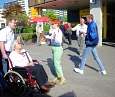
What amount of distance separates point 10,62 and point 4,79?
0.47 metres

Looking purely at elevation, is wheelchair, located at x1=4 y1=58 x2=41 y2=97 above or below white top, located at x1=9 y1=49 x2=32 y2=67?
below

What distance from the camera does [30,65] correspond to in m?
→ 4.80

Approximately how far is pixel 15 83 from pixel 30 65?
0.59m

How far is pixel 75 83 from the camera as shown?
5.30 metres

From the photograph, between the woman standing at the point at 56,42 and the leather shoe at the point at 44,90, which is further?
the woman standing at the point at 56,42

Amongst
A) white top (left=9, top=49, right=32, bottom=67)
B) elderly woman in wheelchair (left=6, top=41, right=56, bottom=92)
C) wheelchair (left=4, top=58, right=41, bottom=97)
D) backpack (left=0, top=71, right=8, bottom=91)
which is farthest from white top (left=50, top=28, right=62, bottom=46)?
backpack (left=0, top=71, right=8, bottom=91)

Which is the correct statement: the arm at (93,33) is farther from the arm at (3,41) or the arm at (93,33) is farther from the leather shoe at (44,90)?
the arm at (3,41)

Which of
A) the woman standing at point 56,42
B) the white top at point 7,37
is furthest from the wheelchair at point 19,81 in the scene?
the woman standing at point 56,42

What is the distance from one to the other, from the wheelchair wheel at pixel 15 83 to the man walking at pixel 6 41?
45cm

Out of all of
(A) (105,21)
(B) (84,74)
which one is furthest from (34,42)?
→ (B) (84,74)

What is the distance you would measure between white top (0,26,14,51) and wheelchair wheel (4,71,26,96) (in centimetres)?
79

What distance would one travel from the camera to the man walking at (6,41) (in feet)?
15.4

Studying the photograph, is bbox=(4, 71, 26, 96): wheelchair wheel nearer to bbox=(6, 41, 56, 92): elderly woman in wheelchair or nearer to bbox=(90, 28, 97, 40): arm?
bbox=(6, 41, 56, 92): elderly woman in wheelchair

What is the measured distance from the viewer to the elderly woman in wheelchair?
4411 mm
